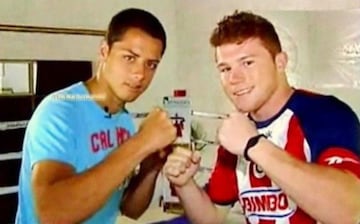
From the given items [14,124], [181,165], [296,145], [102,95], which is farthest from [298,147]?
[14,124]

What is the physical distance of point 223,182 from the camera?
1.04 meters

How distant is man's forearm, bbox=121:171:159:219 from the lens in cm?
101

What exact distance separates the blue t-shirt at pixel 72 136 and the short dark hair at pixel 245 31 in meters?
0.22

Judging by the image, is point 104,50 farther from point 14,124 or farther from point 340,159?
point 340,159

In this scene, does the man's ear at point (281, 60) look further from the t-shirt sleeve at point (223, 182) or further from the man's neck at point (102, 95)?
the man's neck at point (102, 95)

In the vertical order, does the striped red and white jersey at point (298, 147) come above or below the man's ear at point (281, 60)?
below

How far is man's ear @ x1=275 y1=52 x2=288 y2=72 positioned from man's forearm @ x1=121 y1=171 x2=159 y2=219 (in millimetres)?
297

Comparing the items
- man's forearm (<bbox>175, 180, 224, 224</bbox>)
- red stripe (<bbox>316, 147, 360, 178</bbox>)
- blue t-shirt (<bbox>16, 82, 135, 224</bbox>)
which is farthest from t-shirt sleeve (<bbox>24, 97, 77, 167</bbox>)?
red stripe (<bbox>316, 147, 360, 178</bbox>)

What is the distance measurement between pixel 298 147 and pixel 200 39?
0.27 metres

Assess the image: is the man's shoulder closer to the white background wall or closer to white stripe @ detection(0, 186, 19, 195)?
the white background wall

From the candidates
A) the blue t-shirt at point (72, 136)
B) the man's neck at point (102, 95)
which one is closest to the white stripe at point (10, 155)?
the blue t-shirt at point (72, 136)

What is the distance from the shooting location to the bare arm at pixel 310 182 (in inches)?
33.1

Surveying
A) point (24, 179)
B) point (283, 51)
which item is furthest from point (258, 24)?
point (24, 179)

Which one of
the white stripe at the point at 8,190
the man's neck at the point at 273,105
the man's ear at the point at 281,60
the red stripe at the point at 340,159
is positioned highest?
the man's ear at the point at 281,60
